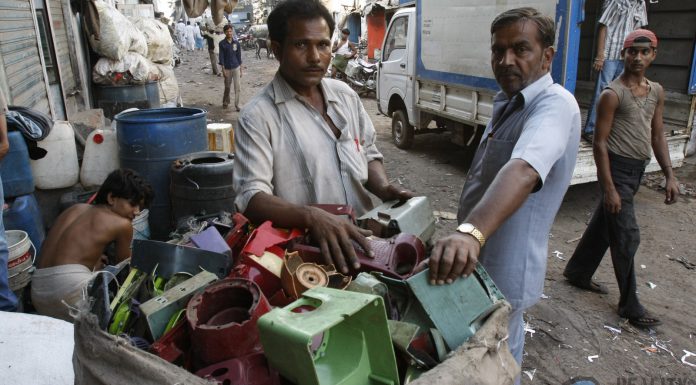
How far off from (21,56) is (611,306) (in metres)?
6.06

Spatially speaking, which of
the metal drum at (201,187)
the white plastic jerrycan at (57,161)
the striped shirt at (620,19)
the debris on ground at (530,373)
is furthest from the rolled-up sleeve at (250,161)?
the striped shirt at (620,19)

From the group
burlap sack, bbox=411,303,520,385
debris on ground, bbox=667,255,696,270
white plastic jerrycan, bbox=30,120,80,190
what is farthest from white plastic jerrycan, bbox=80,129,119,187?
debris on ground, bbox=667,255,696,270

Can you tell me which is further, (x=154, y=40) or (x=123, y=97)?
(x=154, y=40)

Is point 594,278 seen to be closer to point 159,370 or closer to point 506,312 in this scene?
point 506,312

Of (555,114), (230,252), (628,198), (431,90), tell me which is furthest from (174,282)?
(431,90)

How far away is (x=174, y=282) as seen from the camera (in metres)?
1.35

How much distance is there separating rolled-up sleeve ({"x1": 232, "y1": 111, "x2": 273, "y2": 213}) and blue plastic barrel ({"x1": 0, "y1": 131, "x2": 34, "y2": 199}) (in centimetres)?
281

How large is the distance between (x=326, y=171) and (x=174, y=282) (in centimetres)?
75

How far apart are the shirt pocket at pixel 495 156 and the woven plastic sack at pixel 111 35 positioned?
6.86 m

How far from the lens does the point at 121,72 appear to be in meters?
7.43

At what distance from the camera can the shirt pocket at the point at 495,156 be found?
1.84 m

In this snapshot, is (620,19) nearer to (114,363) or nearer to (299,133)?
(299,133)

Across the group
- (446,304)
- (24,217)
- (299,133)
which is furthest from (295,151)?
(24,217)

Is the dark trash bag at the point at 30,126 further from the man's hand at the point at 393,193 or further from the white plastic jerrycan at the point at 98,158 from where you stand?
the man's hand at the point at 393,193
